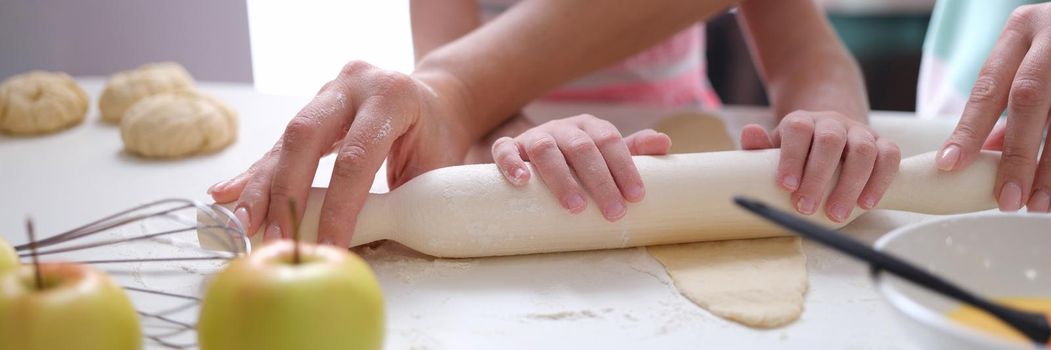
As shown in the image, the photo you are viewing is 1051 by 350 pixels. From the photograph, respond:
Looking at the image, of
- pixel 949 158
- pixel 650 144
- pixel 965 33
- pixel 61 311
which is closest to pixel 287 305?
pixel 61 311

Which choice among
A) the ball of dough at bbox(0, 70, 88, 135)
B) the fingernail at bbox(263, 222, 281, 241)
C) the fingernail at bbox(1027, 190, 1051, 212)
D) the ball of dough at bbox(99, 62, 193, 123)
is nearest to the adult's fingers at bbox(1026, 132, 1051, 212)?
the fingernail at bbox(1027, 190, 1051, 212)

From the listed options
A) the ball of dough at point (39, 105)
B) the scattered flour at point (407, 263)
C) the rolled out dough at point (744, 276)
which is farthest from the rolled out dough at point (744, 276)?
the ball of dough at point (39, 105)

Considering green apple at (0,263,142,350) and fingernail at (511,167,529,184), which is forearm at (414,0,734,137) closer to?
fingernail at (511,167,529,184)

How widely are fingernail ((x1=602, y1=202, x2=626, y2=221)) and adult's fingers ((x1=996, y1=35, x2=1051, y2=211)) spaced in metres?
0.41

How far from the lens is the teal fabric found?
4.73 ft

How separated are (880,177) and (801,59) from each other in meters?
0.41

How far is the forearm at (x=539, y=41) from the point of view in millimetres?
1203

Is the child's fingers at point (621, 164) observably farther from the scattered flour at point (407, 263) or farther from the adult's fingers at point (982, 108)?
the adult's fingers at point (982, 108)

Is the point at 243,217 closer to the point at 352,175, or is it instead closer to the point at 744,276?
the point at 352,175

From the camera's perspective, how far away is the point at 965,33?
1526 mm

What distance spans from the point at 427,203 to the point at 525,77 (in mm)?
402

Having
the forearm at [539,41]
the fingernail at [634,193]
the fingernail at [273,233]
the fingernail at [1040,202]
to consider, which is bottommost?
the fingernail at [273,233]

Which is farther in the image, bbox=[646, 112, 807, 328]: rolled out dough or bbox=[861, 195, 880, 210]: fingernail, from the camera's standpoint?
bbox=[861, 195, 880, 210]: fingernail

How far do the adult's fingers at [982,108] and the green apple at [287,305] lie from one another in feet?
2.13
